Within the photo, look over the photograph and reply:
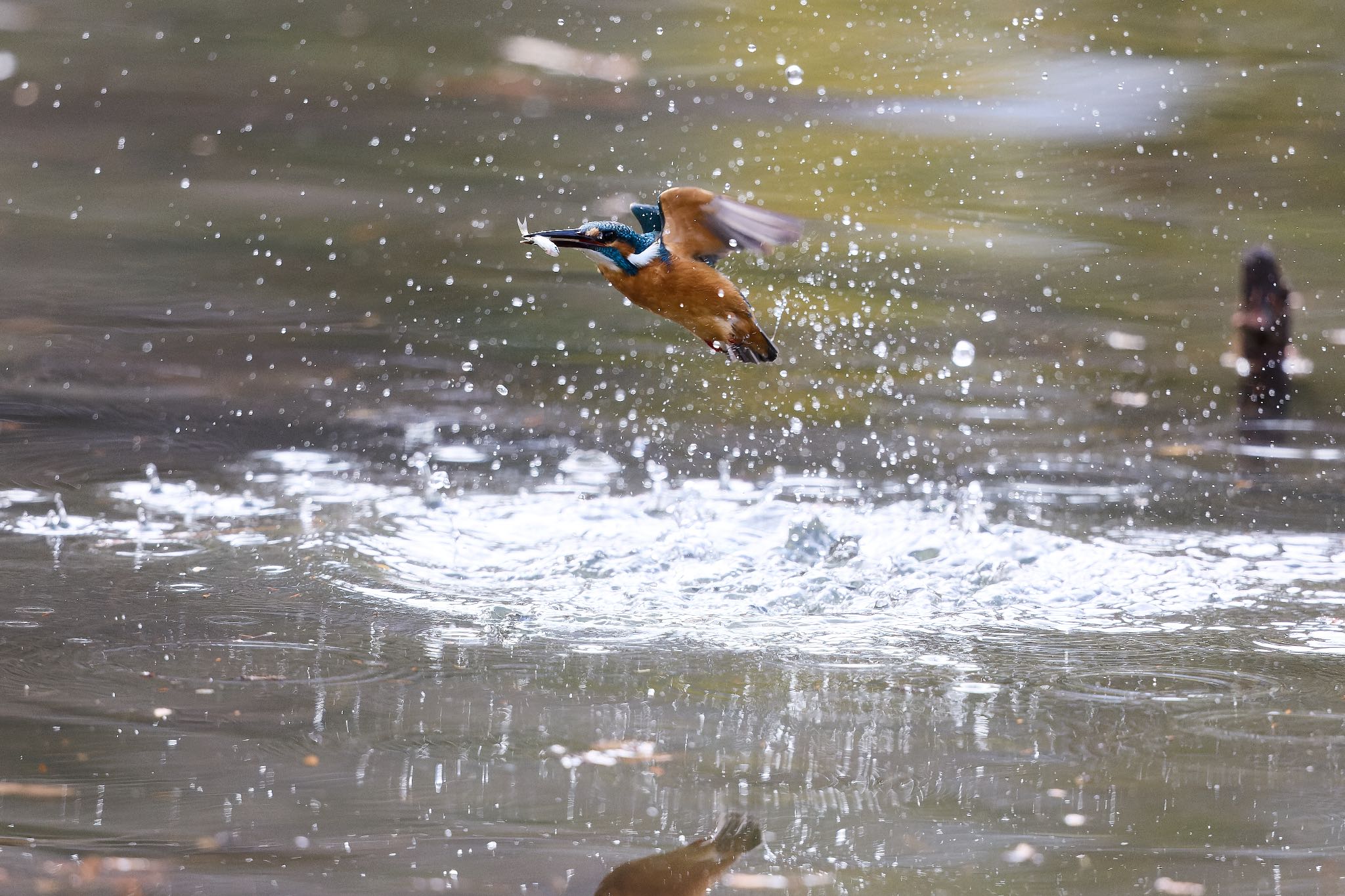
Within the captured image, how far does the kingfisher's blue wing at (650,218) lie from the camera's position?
2.84 metres

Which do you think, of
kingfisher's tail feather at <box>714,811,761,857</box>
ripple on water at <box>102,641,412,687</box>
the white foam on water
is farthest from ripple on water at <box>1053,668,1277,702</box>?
ripple on water at <box>102,641,412,687</box>

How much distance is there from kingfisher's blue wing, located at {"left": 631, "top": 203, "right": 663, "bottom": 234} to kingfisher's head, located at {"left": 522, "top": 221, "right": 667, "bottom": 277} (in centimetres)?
5

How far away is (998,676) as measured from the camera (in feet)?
8.83

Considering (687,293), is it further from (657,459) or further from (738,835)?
(657,459)

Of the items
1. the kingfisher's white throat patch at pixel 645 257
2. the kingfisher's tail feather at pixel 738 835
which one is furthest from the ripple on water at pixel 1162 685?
the kingfisher's white throat patch at pixel 645 257

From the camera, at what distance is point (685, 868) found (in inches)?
75.3

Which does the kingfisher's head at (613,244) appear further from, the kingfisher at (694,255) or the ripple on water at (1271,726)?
the ripple on water at (1271,726)

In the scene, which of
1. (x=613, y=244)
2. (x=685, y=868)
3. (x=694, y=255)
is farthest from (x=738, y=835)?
(x=694, y=255)

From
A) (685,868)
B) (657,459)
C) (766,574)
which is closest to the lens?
(685,868)

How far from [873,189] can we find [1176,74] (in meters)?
1.51

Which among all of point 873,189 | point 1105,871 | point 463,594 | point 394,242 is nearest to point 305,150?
point 394,242

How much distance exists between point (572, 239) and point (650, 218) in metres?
0.39

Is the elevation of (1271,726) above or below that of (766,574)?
below

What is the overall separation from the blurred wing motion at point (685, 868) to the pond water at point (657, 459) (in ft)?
0.11
